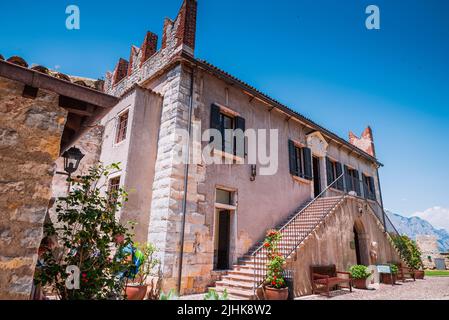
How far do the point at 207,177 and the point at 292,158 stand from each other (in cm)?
465

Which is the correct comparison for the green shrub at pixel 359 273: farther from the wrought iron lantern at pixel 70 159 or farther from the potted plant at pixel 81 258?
the wrought iron lantern at pixel 70 159

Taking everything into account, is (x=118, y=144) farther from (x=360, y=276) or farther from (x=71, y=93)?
(x=360, y=276)

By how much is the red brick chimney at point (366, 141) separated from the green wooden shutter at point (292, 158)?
9.35m

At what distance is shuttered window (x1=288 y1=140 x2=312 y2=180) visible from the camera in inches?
446

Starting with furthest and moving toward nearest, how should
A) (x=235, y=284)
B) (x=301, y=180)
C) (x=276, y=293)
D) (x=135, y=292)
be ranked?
(x=301, y=180) < (x=235, y=284) < (x=276, y=293) < (x=135, y=292)

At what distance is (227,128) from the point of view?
952 centimetres

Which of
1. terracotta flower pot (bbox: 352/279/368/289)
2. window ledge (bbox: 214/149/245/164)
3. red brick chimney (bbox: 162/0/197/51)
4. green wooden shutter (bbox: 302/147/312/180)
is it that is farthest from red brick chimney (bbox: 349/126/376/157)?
red brick chimney (bbox: 162/0/197/51)

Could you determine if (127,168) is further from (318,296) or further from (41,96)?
(318,296)

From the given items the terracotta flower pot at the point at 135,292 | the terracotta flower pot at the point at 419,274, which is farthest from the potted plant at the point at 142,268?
the terracotta flower pot at the point at 419,274

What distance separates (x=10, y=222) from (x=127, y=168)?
476cm

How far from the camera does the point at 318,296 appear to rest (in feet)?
24.8

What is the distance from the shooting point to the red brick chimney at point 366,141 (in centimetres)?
1814

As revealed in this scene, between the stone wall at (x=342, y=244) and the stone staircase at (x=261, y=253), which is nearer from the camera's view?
the stone staircase at (x=261, y=253)

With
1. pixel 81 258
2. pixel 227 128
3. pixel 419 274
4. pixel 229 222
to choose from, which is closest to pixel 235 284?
pixel 229 222
